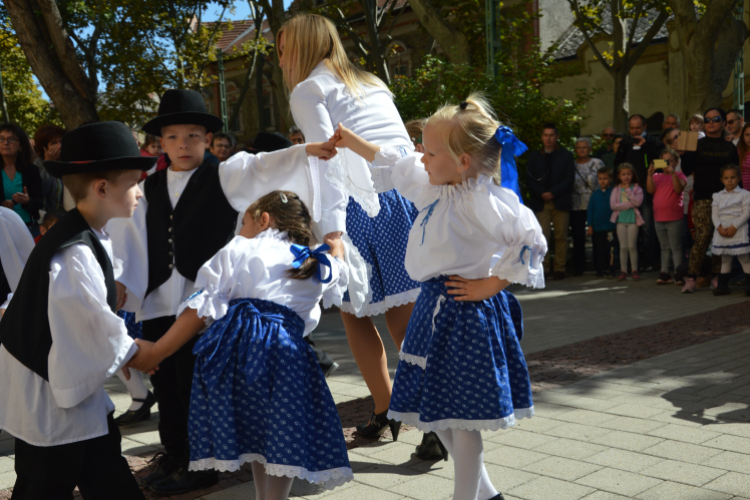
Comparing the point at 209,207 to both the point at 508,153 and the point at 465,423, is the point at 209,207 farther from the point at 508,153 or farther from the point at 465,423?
the point at 465,423

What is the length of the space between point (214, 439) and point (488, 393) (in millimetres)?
1094

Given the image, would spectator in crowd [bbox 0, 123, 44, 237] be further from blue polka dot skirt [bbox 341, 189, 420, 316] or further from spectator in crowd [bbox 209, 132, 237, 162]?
blue polka dot skirt [bbox 341, 189, 420, 316]

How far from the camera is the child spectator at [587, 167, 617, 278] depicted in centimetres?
1112

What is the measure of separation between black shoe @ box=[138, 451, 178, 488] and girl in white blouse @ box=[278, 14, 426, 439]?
110 cm

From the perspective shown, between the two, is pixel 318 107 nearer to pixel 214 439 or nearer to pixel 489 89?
pixel 214 439

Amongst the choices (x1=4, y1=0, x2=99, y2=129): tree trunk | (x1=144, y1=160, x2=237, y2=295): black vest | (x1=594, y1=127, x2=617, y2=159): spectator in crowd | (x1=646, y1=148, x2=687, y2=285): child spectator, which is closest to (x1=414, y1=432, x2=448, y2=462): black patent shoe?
(x1=144, y1=160, x2=237, y2=295): black vest

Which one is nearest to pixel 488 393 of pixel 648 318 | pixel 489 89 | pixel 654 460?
pixel 654 460

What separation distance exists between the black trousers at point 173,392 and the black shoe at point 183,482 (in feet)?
0.29

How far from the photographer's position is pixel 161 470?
3.63 meters

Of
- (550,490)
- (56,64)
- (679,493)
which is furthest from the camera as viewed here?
(56,64)

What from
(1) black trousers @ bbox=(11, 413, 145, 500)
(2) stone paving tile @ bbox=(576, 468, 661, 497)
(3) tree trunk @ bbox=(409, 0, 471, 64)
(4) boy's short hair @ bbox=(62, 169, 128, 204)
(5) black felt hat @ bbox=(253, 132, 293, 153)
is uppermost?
(3) tree trunk @ bbox=(409, 0, 471, 64)

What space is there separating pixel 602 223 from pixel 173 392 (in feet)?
28.7

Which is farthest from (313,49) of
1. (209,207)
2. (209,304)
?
(209,304)

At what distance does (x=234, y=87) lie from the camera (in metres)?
42.0
